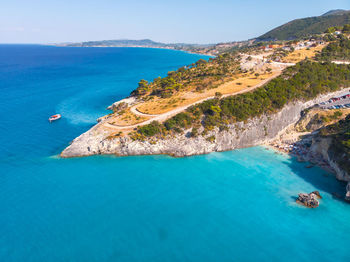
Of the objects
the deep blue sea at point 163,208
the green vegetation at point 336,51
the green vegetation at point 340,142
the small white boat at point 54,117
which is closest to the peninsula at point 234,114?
the green vegetation at point 340,142

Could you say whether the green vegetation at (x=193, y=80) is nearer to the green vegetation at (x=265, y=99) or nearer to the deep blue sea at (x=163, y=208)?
the green vegetation at (x=265, y=99)

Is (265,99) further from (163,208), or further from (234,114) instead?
(163,208)

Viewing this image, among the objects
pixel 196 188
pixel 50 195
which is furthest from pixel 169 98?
pixel 50 195

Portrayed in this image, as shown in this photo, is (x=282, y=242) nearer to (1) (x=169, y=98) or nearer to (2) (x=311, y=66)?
(1) (x=169, y=98)

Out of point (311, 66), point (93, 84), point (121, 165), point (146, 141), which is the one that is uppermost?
point (311, 66)

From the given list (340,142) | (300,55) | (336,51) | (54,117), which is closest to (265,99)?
(340,142)
